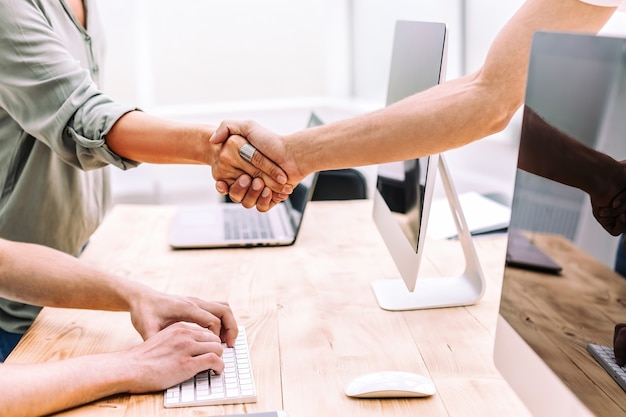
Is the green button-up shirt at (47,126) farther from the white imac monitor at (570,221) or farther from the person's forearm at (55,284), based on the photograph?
the white imac monitor at (570,221)

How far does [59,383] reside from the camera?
0.98 metres

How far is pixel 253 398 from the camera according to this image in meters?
1.02

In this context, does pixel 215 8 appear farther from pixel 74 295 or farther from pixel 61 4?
pixel 74 295

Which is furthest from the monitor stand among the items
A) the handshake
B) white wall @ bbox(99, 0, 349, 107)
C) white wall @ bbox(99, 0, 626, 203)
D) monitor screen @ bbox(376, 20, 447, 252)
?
white wall @ bbox(99, 0, 349, 107)

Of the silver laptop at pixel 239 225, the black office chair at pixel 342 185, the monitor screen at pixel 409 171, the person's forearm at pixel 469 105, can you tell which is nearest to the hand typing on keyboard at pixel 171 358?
the monitor screen at pixel 409 171

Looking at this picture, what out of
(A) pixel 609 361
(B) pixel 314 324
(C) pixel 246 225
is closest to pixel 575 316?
(A) pixel 609 361

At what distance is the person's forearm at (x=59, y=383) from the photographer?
94 centimetres

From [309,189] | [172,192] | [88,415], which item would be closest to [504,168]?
[309,189]

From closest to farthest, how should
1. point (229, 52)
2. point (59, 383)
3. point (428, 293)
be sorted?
point (59, 383) < point (428, 293) < point (229, 52)

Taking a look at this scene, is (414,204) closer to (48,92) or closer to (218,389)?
(218,389)

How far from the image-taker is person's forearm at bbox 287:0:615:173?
122cm

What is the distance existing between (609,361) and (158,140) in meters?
1.15

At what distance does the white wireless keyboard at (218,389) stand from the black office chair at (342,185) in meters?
1.37

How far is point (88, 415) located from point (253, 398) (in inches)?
9.0
